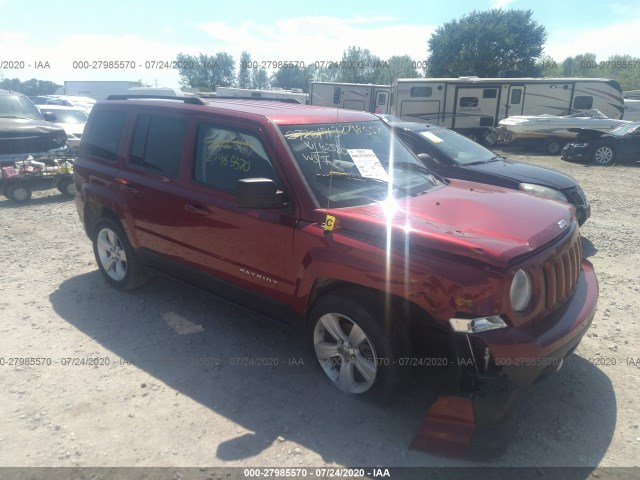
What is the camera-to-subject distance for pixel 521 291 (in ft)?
8.93

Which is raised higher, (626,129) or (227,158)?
(626,129)

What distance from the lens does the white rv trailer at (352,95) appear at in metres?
24.7

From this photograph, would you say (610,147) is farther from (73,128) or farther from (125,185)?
(73,128)

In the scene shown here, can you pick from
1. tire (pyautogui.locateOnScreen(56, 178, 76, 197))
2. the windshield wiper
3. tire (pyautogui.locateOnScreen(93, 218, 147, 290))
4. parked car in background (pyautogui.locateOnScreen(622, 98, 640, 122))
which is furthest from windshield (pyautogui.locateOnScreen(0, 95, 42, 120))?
parked car in background (pyautogui.locateOnScreen(622, 98, 640, 122))

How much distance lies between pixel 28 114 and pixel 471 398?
12.1m

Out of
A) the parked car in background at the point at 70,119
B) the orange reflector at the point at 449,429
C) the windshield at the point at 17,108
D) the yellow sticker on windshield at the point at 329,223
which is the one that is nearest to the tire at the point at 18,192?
the windshield at the point at 17,108

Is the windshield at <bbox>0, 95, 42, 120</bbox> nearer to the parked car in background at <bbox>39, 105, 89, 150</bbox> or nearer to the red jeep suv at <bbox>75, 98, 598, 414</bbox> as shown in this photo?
the parked car in background at <bbox>39, 105, 89, 150</bbox>

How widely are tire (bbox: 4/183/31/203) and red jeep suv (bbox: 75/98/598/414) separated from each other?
565 cm

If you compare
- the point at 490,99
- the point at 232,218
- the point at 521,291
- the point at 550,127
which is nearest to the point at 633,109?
the point at 490,99

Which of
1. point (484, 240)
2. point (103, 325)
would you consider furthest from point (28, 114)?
point (484, 240)

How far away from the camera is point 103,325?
4.39 metres

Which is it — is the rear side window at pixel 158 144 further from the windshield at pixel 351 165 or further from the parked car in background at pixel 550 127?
the parked car in background at pixel 550 127

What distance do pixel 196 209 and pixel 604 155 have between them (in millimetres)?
14739

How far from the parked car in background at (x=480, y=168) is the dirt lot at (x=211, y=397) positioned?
150 cm
